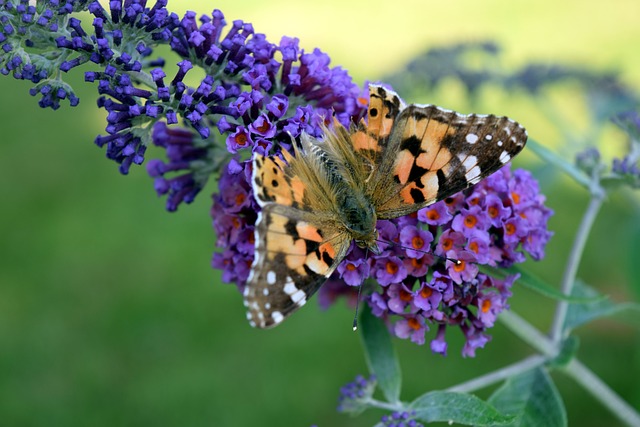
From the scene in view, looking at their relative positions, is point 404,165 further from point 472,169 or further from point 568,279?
point 568,279

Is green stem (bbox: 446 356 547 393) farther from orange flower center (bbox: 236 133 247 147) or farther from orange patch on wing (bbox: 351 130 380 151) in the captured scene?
orange flower center (bbox: 236 133 247 147)

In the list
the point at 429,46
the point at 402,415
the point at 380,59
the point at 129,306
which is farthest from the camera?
the point at 380,59

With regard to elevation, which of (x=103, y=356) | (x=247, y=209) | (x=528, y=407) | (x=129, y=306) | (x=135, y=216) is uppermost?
(x=135, y=216)

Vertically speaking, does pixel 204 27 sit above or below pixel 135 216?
below

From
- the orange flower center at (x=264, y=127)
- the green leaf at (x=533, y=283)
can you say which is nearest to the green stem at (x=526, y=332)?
the green leaf at (x=533, y=283)

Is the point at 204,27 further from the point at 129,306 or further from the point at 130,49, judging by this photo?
the point at 129,306

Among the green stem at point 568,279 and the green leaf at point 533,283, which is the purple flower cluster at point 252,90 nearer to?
the green leaf at point 533,283

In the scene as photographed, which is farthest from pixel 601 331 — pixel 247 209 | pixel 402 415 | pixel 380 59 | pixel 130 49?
pixel 380 59

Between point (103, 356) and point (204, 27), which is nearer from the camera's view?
point (204, 27)
